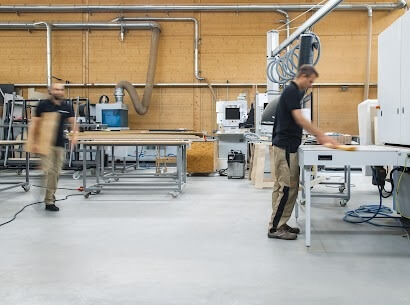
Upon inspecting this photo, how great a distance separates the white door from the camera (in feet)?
11.2

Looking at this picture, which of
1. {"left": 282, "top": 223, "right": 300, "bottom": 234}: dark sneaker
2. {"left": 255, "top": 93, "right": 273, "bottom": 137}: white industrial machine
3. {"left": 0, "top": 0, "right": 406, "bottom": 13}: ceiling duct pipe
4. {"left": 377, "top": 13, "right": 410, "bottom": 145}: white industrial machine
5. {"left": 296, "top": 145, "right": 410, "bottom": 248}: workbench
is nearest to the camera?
{"left": 296, "top": 145, "right": 410, "bottom": 248}: workbench

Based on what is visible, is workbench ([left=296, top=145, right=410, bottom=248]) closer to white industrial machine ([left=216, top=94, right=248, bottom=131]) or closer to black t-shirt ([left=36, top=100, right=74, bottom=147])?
black t-shirt ([left=36, top=100, right=74, bottom=147])

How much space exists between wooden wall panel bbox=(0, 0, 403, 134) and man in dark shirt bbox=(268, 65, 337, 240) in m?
7.32

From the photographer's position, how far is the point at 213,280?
237cm

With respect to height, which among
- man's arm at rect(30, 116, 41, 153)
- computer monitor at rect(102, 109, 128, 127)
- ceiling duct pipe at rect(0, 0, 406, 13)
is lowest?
man's arm at rect(30, 116, 41, 153)

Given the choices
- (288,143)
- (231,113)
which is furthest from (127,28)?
(288,143)

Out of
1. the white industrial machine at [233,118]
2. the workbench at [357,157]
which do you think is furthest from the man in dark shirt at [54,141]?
the white industrial machine at [233,118]

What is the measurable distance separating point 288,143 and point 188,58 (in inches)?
305

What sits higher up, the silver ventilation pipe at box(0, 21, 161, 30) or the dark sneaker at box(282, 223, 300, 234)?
the silver ventilation pipe at box(0, 21, 161, 30)

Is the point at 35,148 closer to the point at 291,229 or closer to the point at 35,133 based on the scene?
the point at 35,133

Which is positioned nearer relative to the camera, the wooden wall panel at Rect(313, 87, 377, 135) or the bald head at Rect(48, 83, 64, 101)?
the bald head at Rect(48, 83, 64, 101)

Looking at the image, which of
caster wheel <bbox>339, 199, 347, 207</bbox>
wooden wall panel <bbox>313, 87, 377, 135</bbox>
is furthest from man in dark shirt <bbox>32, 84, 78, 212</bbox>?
wooden wall panel <bbox>313, 87, 377, 135</bbox>

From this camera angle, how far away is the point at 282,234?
3.28 metres

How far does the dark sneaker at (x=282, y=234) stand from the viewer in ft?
10.7
